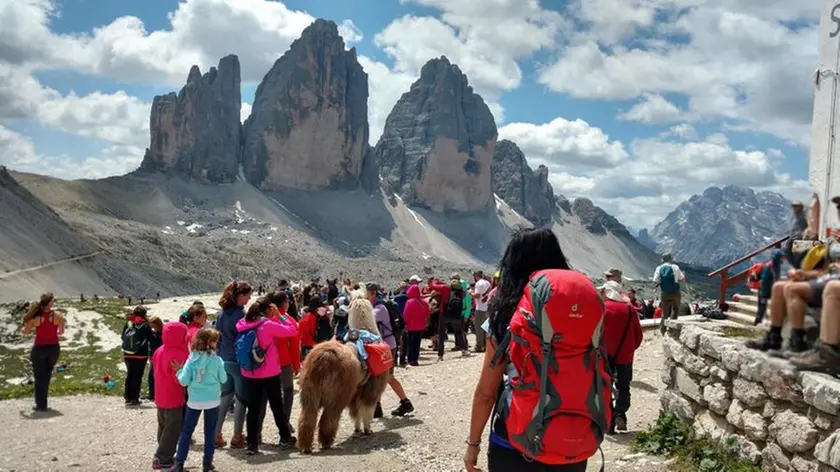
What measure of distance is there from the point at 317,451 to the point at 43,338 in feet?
22.9

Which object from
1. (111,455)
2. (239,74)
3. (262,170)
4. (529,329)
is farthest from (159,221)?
(529,329)

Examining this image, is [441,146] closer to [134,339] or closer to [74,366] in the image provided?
[74,366]

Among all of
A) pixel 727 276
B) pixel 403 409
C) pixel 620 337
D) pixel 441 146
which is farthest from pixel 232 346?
pixel 441 146

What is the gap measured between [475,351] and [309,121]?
136 meters

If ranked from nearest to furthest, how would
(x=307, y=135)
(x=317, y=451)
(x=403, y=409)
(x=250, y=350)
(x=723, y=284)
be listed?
(x=723, y=284)
(x=250, y=350)
(x=317, y=451)
(x=403, y=409)
(x=307, y=135)

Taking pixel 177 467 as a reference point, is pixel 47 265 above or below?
above

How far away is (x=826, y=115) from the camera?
1.78 meters

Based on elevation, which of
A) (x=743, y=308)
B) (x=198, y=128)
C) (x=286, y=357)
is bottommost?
(x=286, y=357)

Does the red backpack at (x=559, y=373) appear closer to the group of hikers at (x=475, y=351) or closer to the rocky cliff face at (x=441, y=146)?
the group of hikers at (x=475, y=351)

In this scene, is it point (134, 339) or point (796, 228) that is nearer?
point (796, 228)

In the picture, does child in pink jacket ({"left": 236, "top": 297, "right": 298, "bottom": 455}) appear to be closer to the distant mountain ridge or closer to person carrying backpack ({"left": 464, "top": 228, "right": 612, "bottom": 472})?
person carrying backpack ({"left": 464, "top": 228, "right": 612, "bottom": 472})

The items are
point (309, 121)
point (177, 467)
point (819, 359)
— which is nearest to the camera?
point (819, 359)

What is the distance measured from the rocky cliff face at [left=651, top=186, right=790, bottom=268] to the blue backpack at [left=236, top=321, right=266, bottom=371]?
6735 millimetres

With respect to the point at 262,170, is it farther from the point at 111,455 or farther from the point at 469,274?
the point at 111,455
